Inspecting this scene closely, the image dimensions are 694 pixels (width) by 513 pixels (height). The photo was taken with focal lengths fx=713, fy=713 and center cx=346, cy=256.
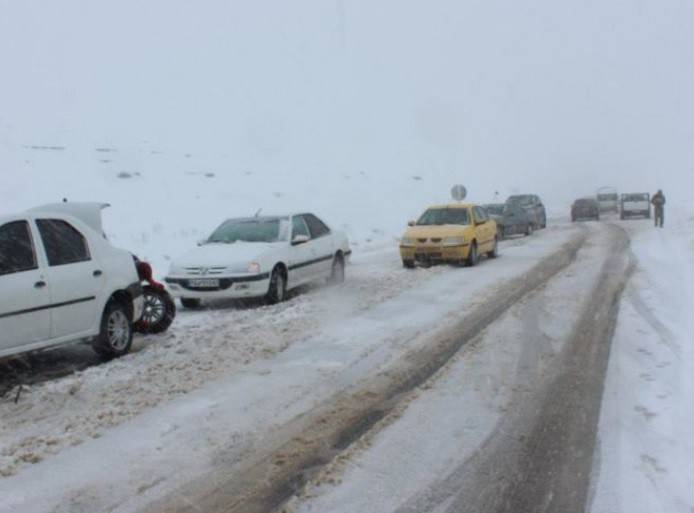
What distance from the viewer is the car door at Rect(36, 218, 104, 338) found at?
269 inches

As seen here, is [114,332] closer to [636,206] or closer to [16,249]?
[16,249]

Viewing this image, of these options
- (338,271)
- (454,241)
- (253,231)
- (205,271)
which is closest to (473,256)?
(454,241)

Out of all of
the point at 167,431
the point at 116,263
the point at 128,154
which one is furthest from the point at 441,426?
the point at 128,154

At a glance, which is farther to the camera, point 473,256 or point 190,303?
point 473,256

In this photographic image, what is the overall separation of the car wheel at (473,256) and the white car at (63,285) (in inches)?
360

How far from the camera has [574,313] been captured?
372 inches

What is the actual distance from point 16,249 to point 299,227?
6.60 m

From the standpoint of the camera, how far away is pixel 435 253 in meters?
15.6

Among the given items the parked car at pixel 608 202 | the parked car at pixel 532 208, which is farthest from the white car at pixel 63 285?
the parked car at pixel 608 202

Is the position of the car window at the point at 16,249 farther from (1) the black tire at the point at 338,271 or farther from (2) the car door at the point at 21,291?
(1) the black tire at the point at 338,271

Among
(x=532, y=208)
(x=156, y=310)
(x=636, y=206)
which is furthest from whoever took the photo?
(x=636, y=206)

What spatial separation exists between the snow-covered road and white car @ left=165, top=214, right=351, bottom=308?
467 mm

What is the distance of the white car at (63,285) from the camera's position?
641cm

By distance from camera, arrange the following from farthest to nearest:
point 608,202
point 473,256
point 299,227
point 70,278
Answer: point 608,202 → point 473,256 → point 299,227 → point 70,278
